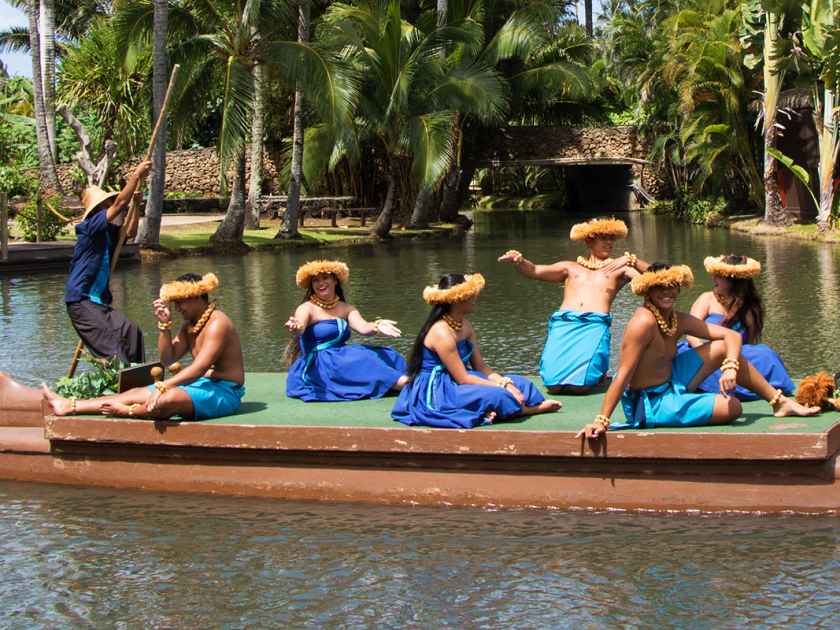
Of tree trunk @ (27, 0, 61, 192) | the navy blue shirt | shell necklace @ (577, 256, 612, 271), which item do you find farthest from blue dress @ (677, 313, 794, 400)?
tree trunk @ (27, 0, 61, 192)

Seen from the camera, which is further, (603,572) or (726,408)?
(726,408)

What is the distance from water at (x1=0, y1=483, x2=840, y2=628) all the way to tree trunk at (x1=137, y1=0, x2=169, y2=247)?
16.7m

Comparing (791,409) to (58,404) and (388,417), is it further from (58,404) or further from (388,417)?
(58,404)

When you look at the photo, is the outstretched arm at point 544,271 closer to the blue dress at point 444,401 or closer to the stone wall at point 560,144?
the blue dress at point 444,401

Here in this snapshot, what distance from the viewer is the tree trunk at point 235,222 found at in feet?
81.9

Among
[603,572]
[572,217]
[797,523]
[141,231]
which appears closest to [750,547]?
[797,523]

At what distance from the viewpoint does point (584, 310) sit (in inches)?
311

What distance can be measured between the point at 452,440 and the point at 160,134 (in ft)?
58.4

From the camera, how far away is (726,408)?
6.37 meters

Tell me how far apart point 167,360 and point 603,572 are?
283cm

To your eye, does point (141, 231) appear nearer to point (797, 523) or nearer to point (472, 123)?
point (472, 123)

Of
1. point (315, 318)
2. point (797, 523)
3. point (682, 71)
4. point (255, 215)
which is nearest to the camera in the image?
point (797, 523)

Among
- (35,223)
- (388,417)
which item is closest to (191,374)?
(388,417)

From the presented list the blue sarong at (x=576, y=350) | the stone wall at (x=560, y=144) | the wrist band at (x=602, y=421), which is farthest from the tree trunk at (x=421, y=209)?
the wrist band at (x=602, y=421)
